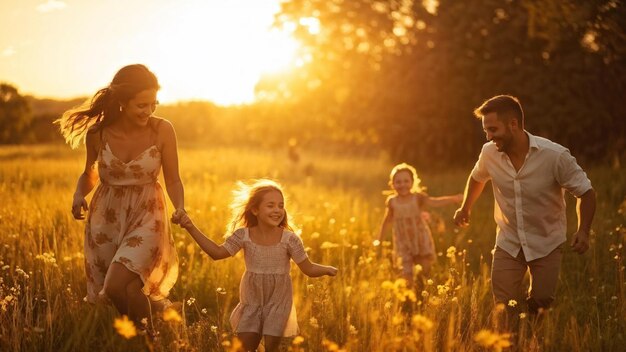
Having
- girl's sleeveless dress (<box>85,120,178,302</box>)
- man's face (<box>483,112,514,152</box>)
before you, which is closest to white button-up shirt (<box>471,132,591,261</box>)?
man's face (<box>483,112,514,152</box>)

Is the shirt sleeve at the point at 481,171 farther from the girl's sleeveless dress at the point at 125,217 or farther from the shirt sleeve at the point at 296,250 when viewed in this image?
the girl's sleeveless dress at the point at 125,217

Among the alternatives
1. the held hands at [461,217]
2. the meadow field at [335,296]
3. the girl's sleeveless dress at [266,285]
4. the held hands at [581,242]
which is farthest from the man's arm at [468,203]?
the girl's sleeveless dress at [266,285]

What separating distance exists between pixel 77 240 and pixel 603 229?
6740mm

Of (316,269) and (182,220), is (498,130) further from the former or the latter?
(182,220)

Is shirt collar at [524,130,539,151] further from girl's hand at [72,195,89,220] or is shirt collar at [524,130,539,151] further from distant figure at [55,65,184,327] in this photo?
girl's hand at [72,195,89,220]

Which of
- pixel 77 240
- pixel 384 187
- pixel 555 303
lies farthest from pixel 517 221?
pixel 384 187

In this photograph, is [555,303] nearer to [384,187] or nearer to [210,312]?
[210,312]

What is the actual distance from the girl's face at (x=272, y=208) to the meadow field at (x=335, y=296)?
743mm

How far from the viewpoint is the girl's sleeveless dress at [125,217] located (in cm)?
498

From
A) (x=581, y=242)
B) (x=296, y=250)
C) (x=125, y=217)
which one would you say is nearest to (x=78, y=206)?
(x=125, y=217)

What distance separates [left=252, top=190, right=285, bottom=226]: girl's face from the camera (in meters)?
4.59

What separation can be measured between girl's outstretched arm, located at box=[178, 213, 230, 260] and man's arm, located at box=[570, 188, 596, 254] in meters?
2.68

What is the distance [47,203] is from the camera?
934 centimetres

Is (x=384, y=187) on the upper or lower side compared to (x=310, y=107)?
lower
